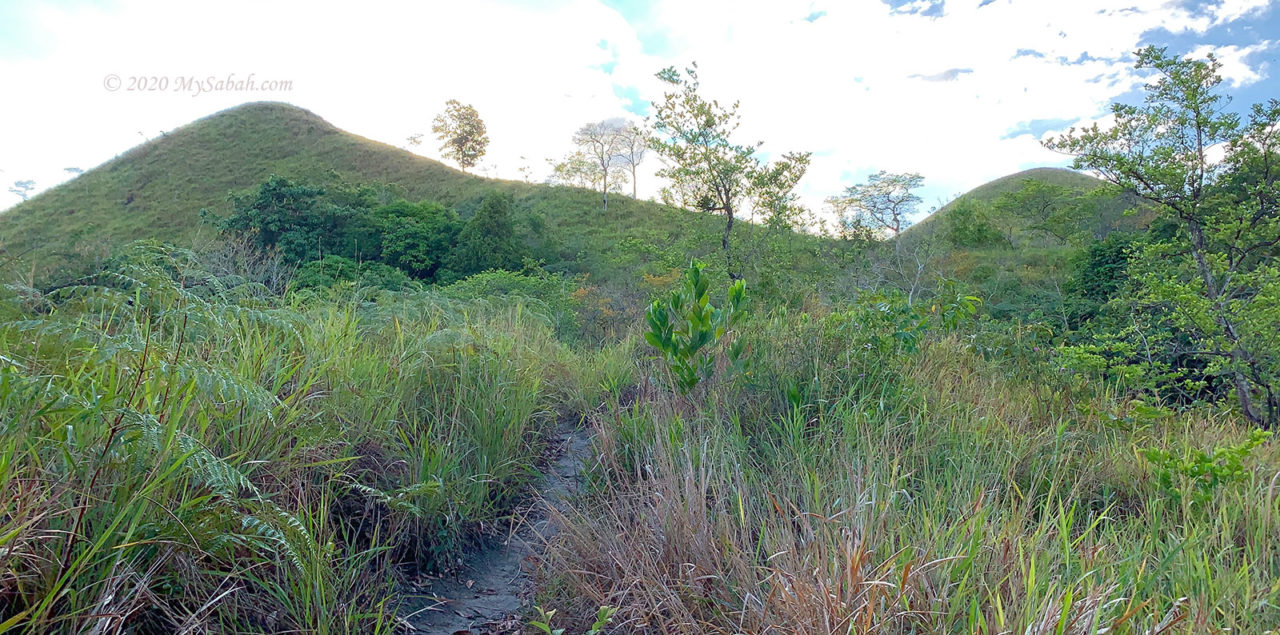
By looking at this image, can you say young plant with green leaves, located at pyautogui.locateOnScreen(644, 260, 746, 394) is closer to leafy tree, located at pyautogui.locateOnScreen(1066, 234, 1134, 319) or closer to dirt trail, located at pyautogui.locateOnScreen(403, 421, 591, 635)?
dirt trail, located at pyautogui.locateOnScreen(403, 421, 591, 635)

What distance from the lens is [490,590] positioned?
3322 mm

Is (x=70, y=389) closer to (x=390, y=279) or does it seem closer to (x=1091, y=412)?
(x=1091, y=412)

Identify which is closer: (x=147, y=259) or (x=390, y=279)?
(x=147, y=259)

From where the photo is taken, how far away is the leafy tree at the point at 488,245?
23497 mm

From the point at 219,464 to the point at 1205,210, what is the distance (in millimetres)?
9754

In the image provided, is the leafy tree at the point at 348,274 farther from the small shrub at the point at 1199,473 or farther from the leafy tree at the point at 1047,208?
the leafy tree at the point at 1047,208

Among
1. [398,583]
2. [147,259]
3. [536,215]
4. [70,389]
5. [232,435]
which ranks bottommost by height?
[398,583]

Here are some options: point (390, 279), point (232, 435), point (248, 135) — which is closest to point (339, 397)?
point (232, 435)

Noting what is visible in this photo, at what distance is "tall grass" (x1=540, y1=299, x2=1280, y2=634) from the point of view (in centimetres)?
191

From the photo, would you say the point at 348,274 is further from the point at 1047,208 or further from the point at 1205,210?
the point at 1047,208

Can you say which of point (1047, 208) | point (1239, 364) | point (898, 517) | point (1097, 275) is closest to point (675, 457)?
point (898, 517)

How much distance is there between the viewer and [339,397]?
3.44 metres

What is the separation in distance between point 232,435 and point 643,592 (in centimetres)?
187

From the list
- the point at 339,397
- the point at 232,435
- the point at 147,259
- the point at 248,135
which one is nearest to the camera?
the point at 232,435
